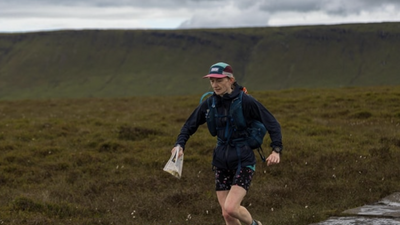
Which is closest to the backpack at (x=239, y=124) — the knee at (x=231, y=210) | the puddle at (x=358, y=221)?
the knee at (x=231, y=210)

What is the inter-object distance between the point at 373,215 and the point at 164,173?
6.36m

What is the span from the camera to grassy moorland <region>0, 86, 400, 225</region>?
11.1m

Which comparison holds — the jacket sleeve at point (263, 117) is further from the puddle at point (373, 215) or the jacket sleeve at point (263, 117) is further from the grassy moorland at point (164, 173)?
the grassy moorland at point (164, 173)

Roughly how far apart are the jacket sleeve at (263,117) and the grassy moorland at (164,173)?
9.13ft

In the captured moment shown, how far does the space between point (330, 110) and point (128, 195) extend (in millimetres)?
14208

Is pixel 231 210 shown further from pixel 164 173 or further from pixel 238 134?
pixel 164 173

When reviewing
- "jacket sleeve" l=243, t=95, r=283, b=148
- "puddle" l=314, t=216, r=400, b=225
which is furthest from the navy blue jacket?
"puddle" l=314, t=216, r=400, b=225

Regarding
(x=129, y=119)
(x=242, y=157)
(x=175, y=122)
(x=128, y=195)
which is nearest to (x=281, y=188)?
(x=128, y=195)

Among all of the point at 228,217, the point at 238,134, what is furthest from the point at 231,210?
the point at 238,134

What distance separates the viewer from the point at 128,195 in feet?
41.7

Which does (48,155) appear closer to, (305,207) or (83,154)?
(83,154)

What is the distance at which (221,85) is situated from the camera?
7.59m

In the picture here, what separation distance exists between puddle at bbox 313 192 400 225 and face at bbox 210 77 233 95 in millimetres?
3277

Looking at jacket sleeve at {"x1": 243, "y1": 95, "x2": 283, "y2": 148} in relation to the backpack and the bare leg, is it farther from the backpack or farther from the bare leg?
the bare leg
